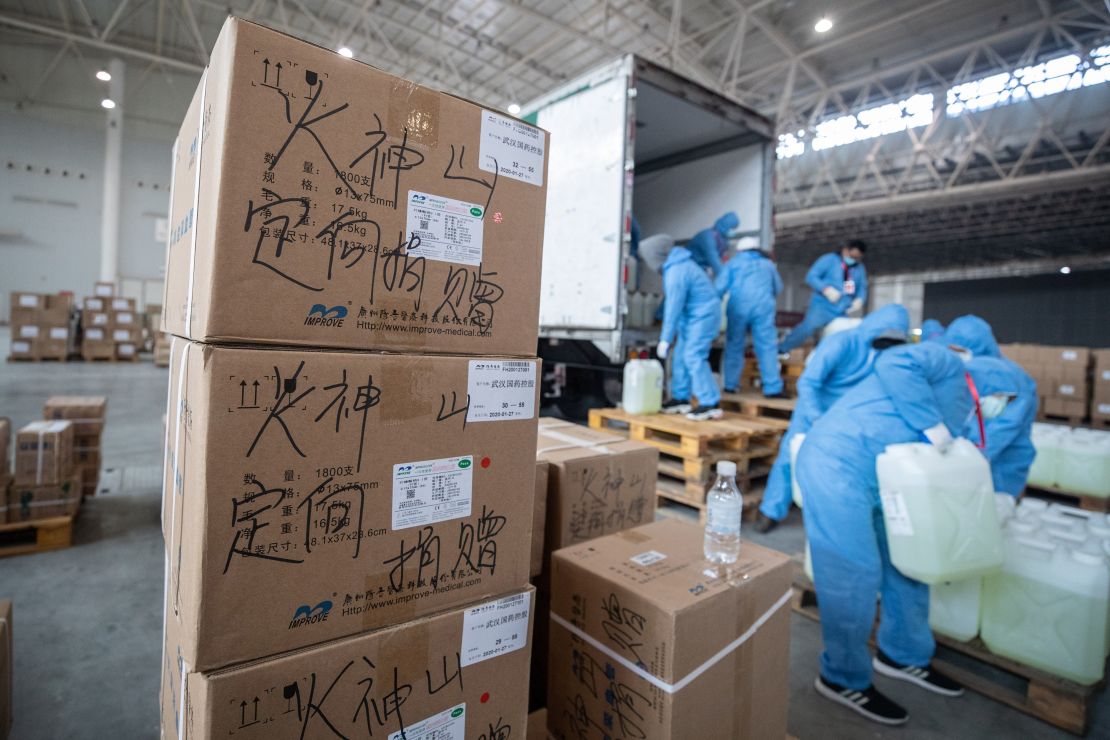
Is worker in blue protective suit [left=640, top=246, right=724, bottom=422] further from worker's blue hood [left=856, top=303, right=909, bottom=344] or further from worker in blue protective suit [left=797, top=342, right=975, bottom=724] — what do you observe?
worker in blue protective suit [left=797, top=342, right=975, bottom=724]

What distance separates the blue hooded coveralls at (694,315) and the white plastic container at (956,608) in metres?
2.13

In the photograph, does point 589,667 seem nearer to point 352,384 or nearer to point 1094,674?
point 352,384

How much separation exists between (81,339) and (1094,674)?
17.7 m

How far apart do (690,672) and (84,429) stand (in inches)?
174

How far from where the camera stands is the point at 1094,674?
2.15 m

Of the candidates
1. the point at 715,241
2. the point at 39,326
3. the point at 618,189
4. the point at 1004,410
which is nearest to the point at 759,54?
the point at 715,241

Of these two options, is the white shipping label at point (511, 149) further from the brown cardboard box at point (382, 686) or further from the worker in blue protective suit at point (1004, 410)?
the worker in blue protective suit at point (1004, 410)

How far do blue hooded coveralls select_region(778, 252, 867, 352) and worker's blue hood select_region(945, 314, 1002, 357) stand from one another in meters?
1.87

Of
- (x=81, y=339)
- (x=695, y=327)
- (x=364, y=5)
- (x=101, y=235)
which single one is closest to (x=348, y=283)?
(x=695, y=327)

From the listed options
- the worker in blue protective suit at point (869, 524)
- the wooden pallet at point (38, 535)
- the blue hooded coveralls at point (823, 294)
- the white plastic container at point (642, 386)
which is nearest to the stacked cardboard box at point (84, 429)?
the wooden pallet at point (38, 535)

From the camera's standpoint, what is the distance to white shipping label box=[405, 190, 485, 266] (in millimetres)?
1041

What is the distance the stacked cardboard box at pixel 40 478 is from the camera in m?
3.19

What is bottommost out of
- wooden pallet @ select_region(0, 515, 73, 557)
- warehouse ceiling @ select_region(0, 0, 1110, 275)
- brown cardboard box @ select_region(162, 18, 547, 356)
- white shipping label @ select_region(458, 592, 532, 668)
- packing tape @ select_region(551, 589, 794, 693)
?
wooden pallet @ select_region(0, 515, 73, 557)

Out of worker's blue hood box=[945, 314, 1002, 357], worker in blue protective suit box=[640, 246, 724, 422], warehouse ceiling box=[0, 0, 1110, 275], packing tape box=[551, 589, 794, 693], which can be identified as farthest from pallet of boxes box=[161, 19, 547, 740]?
warehouse ceiling box=[0, 0, 1110, 275]
